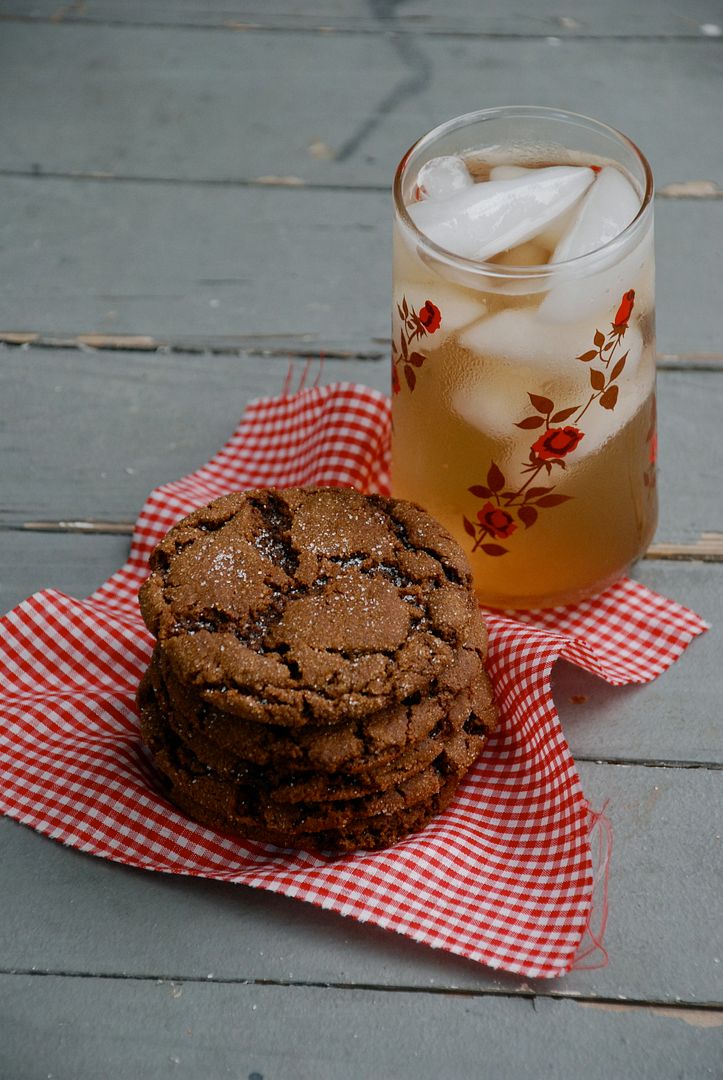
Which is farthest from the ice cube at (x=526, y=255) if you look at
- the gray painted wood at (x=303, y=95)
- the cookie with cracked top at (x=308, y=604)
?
the gray painted wood at (x=303, y=95)

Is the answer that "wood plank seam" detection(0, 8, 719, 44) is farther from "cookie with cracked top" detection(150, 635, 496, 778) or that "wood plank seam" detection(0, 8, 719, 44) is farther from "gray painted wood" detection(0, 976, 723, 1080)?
"gray painted wood" detection(0, 976, 723, 1080)

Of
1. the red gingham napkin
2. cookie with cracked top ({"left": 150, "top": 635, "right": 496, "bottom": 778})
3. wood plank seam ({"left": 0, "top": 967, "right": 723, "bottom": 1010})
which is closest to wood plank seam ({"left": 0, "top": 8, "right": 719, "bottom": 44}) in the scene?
the red gingham napkin

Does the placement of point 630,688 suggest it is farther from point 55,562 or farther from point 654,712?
point 55,562

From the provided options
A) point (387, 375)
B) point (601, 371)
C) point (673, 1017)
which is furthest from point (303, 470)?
point (673, 1017)

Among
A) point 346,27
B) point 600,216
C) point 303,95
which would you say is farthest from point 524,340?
point 346,27

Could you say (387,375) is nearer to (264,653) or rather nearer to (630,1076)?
(264,653)

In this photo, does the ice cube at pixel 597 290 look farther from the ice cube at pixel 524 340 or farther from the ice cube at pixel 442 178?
the ice cube at pixel 442 178
